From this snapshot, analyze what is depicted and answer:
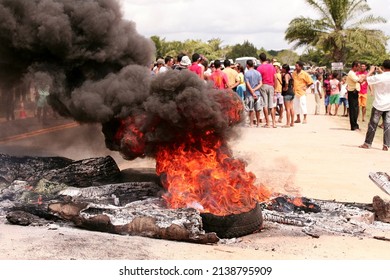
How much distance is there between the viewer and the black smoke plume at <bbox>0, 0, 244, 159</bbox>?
7199 millimetres

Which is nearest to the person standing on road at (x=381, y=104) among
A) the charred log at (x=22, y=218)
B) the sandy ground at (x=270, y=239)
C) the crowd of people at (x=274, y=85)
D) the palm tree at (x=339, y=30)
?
the crowd of people at (x=274, y=85)

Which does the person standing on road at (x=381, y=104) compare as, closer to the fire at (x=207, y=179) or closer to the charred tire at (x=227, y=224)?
the fire at (x=207, y=179)

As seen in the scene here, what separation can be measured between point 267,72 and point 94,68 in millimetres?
7471

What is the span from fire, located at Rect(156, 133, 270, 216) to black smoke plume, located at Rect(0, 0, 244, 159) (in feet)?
0.75

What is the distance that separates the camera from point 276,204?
7164 millimetres

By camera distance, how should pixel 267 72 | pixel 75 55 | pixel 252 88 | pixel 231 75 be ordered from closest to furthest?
pixel 75 55, pixel 231 75, pixel 252 88, pixel 267 72

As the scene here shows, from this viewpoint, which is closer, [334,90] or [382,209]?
[382,209]

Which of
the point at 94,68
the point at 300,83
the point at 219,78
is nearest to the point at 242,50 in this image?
the point at 300,83

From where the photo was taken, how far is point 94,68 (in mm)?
8422

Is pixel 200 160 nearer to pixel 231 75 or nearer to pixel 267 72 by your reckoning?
pixel 231 75

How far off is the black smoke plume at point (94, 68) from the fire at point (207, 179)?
23 centimetres

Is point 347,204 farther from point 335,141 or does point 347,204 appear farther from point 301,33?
point 301,33

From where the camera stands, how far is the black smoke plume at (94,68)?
720cm

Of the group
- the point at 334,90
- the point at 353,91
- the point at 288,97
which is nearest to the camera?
the point at 353,91
